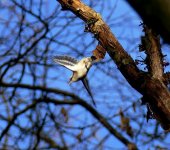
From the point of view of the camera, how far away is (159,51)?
1243 millimetres

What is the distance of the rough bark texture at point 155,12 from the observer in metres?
0.51

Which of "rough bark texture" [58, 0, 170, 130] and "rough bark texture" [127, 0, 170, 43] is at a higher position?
"rough bark texture" [58, 0, 170, 130]

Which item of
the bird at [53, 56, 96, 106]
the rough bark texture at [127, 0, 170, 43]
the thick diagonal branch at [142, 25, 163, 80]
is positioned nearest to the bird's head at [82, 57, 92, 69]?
the bird at [53, 56, 96, 106]

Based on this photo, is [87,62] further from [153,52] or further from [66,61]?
[153,52]

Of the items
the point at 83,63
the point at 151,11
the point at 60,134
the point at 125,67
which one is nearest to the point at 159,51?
the point at 125,67

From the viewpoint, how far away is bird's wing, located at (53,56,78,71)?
1102 mm

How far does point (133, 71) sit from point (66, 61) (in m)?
0.19

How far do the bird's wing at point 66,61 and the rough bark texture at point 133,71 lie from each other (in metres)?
0.13

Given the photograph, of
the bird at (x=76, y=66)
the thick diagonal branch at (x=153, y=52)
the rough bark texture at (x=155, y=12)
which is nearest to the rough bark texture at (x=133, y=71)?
the thick diagonal branch at (x=153, y=52)

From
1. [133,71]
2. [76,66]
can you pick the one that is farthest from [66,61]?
[133,71]

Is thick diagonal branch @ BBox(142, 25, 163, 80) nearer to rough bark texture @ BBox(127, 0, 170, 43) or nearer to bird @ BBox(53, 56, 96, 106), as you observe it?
bird @ BBox(53, 56, 96, 106)

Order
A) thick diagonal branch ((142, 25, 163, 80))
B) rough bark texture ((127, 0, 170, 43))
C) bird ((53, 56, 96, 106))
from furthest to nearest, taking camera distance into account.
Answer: thick diagonal branch ((142, 25, 163, 80)), bird ((53, 56, 96, 106)), rough bark texture ((127, 0, 170, 43))

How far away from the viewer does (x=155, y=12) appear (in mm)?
515

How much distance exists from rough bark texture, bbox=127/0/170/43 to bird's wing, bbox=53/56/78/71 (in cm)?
59
